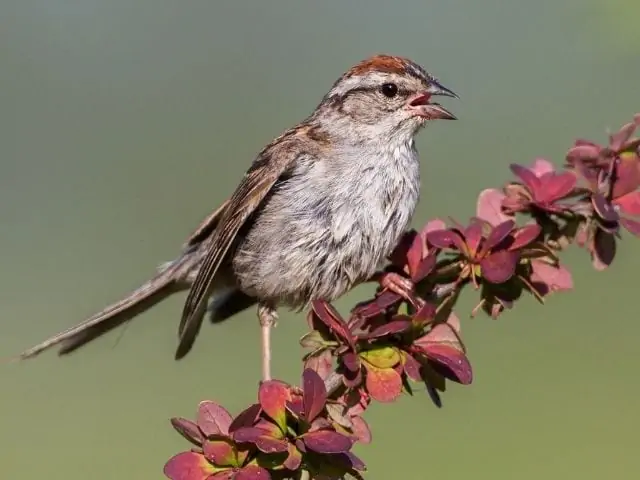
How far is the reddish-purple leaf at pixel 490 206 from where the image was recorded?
6.32 feet

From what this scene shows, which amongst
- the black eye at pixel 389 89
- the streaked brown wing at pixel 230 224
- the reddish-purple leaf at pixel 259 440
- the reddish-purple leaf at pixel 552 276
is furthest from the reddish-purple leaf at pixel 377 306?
the black eye at pixel 389 89

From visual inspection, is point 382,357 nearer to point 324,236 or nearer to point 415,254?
point 415,254

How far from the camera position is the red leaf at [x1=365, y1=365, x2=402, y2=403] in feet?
5.24

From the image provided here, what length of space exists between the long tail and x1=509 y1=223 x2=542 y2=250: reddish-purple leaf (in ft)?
3.46

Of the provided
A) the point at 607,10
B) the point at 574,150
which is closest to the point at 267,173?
the point at 607,10

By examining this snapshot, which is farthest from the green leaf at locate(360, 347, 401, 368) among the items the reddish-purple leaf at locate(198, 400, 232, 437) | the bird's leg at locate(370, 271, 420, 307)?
the reddish-purple leaf at locate(198, 400, 232, 437)

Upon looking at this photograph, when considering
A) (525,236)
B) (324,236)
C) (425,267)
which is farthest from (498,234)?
(324,236)

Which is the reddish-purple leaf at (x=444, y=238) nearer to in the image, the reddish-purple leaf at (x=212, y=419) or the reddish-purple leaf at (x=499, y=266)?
the reddish-purple leaf at (x=499, y=266)

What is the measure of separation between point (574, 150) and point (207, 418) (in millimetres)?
803

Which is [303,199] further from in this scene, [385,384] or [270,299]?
[385,384]

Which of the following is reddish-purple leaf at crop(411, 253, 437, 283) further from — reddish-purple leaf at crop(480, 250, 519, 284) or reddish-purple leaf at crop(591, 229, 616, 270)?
reddish-purple leaf at crop(591, 229, 616, 270)

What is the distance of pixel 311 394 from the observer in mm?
1484

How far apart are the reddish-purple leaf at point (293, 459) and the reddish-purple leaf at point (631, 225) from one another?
0.67m

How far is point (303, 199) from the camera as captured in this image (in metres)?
2.79
